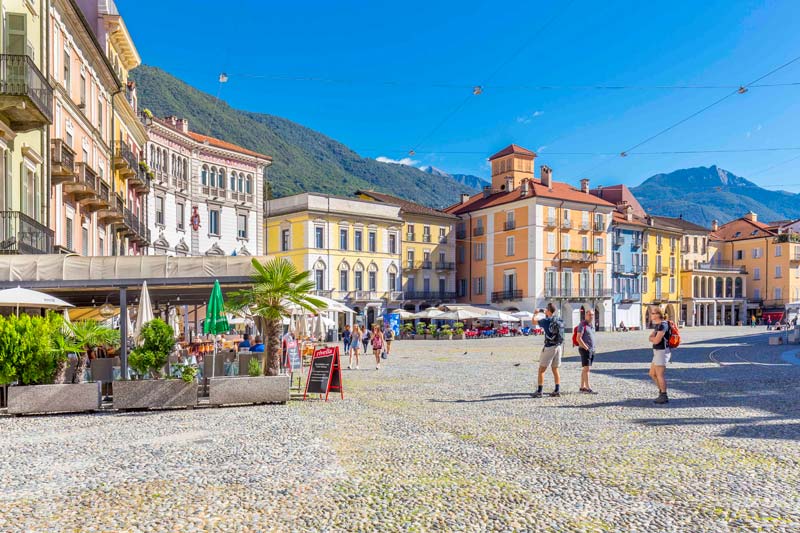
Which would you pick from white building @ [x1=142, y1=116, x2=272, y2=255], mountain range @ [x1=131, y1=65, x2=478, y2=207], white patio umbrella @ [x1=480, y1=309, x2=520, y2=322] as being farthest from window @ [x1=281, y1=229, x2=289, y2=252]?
mountain range @ [x1=131, y1=65, x2=478, y2=207]

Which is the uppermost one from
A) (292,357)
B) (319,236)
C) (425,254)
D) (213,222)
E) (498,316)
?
Answer: (213,222)

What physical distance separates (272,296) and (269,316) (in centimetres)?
39

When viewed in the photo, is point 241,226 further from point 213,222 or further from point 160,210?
point 160,210

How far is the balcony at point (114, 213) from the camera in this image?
28264mm

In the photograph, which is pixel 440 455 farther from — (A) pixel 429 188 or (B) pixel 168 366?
(A) pixel 429 188

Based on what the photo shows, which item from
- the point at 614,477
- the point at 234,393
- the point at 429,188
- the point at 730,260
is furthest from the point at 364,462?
the point at 429,188

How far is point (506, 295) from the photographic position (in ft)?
211

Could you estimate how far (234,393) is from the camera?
13.1 m

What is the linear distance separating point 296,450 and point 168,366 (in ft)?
19.2

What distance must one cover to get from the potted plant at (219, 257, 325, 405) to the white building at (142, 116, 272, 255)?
29061 mm

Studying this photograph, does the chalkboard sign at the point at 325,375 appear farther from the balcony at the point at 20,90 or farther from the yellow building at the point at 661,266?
the yellow building at the point at 661,266

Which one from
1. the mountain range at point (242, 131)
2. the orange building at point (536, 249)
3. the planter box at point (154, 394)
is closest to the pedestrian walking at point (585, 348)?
the planter box at point (154, 394)

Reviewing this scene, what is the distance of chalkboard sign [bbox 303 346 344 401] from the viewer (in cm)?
1397

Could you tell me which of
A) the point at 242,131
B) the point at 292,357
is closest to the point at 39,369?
the point at 292,357
